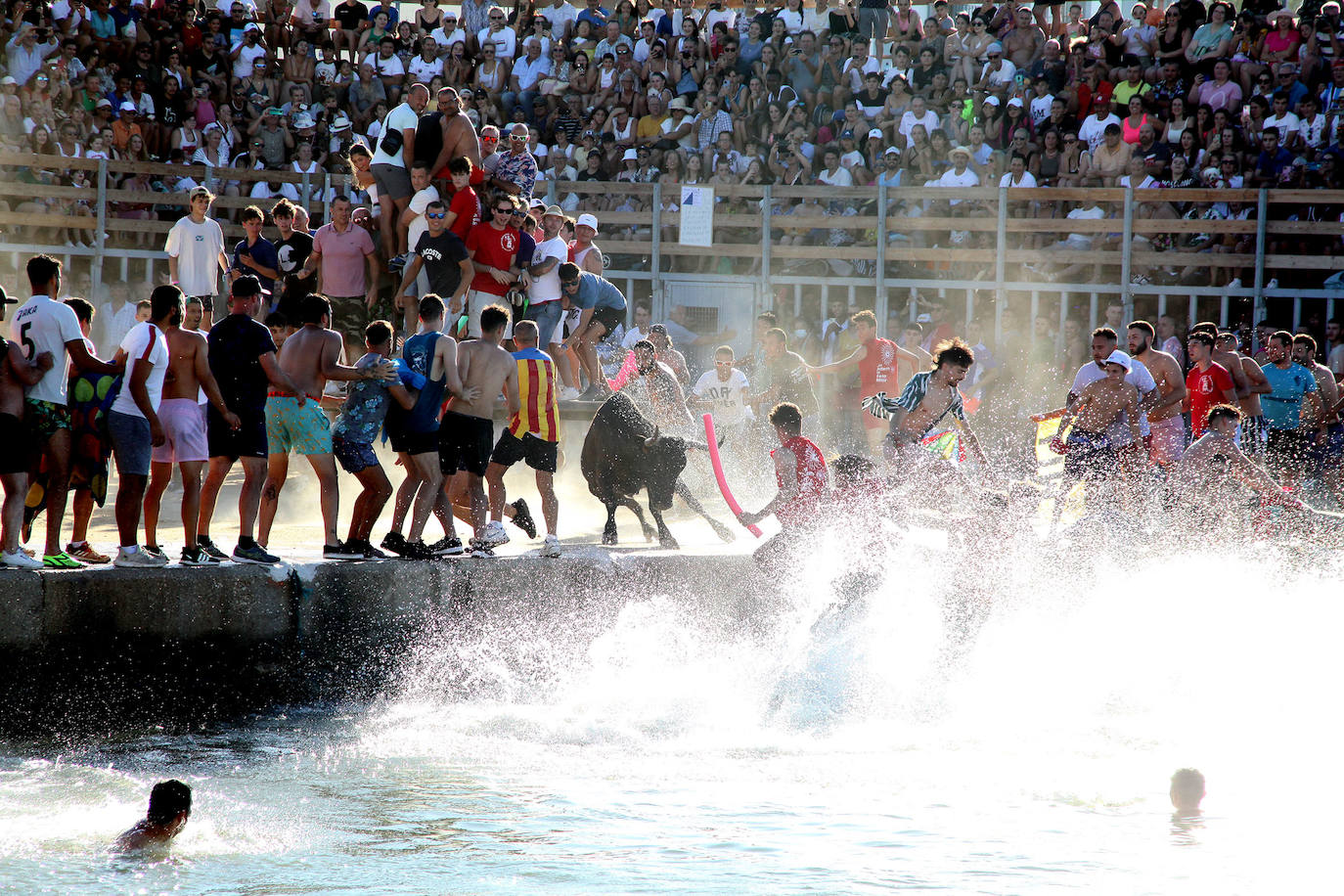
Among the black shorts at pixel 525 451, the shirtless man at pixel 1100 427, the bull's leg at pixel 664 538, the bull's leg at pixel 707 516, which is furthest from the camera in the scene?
the bull's leg at pixel 707 516

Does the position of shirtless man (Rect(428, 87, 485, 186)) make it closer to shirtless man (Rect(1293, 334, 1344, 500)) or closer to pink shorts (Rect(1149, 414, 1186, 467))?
pink shorts (Rect(1149, 414, 1186, 467))

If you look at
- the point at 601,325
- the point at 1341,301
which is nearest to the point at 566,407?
the point at 601,325

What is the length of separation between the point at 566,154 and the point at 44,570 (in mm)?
10737

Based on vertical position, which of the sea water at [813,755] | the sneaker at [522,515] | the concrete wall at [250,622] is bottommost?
the sea water at [813,755]

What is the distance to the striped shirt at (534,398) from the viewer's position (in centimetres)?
920

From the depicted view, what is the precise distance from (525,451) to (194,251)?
4.80m

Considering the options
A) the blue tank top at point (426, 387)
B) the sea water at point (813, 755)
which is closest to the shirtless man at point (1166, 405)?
the sea water at point (813, 755)

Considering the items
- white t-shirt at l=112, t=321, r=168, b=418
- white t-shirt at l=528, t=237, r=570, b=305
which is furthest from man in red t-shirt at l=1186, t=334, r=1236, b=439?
white t-shirt at l=112, t=321, r=168, b=418

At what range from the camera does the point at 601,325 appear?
515 inches

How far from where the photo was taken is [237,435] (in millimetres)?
8109

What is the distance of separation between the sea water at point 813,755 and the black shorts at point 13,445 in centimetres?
150

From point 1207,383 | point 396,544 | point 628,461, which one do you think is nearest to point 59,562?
point 396,544

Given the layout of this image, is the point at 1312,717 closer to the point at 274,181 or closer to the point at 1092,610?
the point at 1092,610

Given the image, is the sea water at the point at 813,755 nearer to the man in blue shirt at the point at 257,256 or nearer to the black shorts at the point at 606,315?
the black shorts at the point at 606,315
